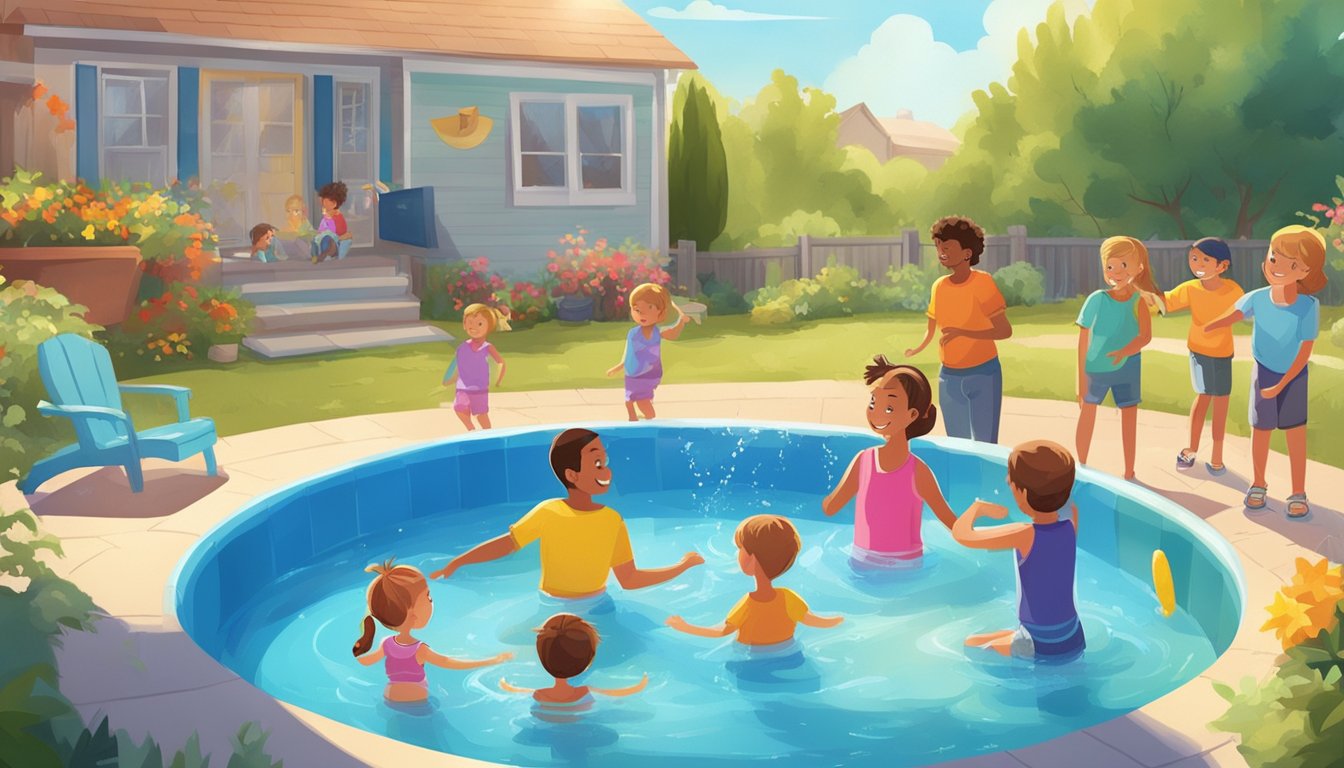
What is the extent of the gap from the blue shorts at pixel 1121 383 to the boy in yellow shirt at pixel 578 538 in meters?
3.29

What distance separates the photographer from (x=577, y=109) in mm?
19969

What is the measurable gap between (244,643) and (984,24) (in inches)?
5657

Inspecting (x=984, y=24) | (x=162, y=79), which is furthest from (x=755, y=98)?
(x=984, y=24)

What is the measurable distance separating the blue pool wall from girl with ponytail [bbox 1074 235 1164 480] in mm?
661

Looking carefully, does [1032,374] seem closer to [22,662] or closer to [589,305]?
[589,305]

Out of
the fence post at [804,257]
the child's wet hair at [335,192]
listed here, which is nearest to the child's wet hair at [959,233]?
the child's wet hair at [335,192]

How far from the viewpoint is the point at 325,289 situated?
16719 millimetres

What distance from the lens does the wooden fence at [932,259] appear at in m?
21.9

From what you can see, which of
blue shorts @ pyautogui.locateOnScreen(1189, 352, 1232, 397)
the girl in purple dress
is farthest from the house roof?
blue shorts @ pyautogui.locateOnScreen(1189, 352, 1232, 397)

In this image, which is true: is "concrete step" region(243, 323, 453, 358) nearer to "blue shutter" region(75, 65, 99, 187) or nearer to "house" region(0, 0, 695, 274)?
"house" region(0, 0, 695, 274)

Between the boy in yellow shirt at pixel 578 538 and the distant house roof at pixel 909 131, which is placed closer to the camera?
the boy in yellow shirt at pixel 578 538

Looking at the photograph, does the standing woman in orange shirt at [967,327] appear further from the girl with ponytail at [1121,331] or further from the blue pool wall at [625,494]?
the girl with ponytail at [1121,331]

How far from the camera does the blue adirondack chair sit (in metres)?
8.17

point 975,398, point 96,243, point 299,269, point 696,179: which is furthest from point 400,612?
point 696,179
